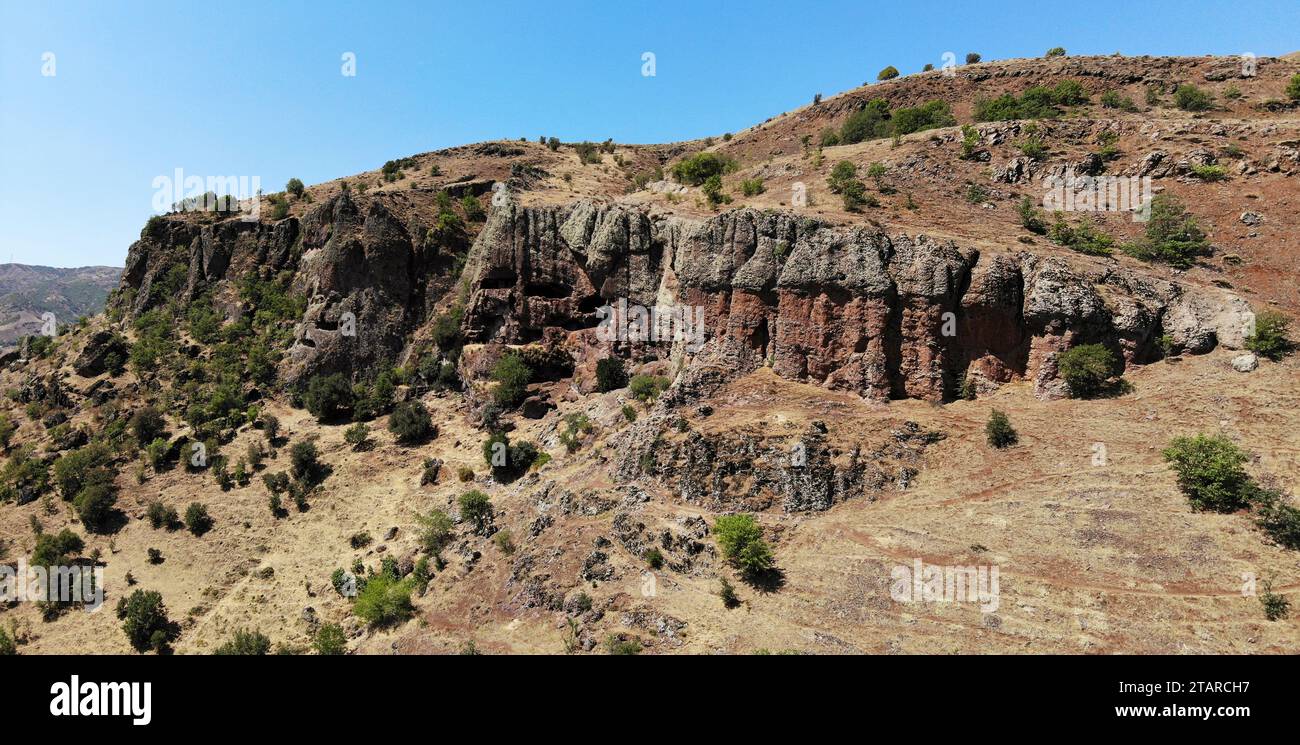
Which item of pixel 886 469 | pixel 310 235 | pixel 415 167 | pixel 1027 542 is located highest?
pixel 415 167

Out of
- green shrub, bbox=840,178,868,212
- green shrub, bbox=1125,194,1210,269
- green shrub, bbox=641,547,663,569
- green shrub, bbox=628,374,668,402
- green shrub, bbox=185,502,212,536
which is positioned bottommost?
green shrub, bbox=185,502,212,536

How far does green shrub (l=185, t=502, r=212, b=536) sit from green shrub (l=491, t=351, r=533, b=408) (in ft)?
57.0

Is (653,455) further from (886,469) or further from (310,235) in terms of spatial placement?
(310,235)

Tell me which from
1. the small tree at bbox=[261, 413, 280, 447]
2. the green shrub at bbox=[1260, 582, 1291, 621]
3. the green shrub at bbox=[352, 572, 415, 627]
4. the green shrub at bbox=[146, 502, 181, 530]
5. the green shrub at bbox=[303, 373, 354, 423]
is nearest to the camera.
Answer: the green shrub at bbox=[1260, 582, 1291, 621]

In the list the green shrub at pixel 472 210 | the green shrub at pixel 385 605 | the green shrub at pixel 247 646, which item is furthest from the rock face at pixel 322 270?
the green shrub at pixel 385 605

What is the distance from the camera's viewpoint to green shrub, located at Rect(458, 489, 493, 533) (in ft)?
97.1

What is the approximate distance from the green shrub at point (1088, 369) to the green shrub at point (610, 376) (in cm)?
2227

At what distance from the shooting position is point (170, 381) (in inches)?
1769

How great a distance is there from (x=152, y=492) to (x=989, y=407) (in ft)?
155

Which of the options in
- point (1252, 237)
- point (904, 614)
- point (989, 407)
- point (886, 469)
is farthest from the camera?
point (1252, 237)

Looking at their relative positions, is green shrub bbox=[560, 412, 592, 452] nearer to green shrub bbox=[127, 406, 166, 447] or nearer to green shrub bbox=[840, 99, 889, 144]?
green shrub bbox=[127, 406, 166, 447]

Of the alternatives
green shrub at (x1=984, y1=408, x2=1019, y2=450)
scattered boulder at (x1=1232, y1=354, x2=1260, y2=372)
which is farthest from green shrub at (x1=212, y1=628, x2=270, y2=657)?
scattered boulder at (x1=1232, y1=354, x2=1260, y2=372)

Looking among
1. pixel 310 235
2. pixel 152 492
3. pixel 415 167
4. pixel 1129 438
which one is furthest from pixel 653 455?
pixel 415 167
